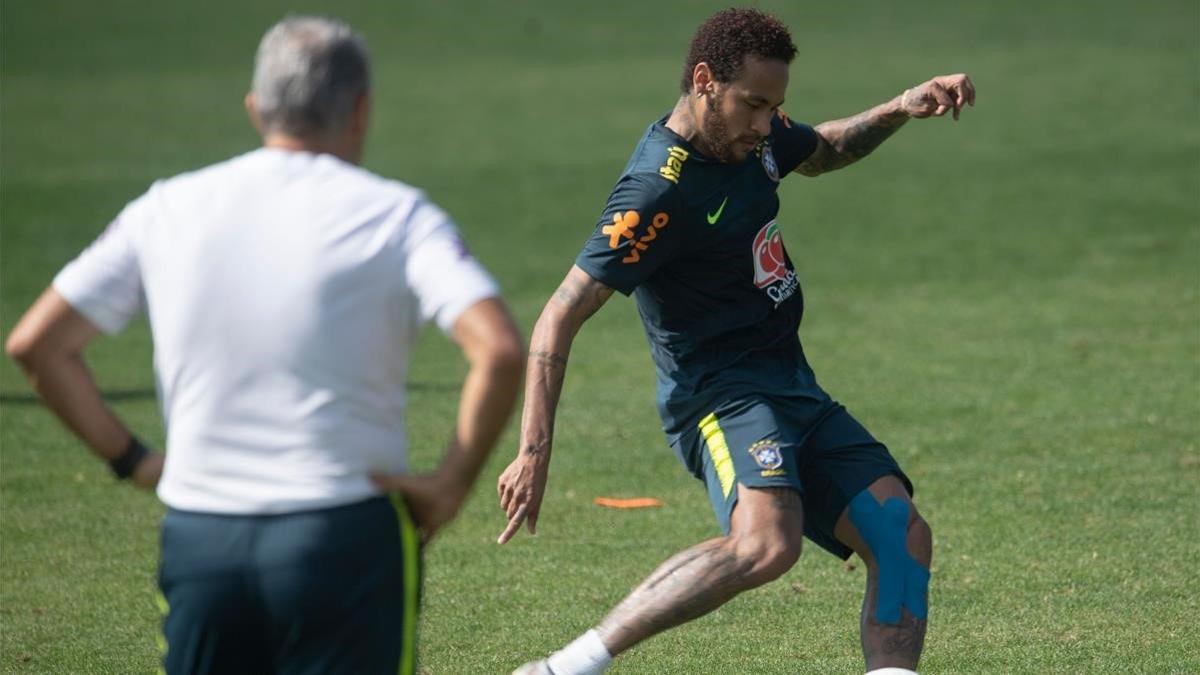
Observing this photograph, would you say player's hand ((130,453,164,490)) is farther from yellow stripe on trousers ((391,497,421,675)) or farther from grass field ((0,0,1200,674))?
grass field ((0,0,1200,674))

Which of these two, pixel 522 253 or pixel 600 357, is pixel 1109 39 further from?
pixel 600 357

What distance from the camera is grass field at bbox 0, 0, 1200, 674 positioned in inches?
271

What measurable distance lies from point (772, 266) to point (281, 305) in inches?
98.6

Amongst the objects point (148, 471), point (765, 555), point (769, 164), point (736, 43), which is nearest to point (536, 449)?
point (765, 555)

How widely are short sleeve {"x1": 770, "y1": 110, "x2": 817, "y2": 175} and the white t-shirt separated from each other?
2.64 m

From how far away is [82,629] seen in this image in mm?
6887

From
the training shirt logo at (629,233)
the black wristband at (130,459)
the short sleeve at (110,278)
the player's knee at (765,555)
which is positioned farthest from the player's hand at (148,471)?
the player's knee at (765,555)

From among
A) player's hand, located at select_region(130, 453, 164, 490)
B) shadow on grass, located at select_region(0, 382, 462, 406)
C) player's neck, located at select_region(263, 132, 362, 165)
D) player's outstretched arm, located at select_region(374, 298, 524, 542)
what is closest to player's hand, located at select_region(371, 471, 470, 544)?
player's outstretched arm, located at select_region(374, 298, 524, 542)

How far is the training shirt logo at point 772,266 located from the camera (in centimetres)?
557

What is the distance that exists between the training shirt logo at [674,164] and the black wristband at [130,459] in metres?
2.18

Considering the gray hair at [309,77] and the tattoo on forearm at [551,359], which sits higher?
the gray hair at [309,77]

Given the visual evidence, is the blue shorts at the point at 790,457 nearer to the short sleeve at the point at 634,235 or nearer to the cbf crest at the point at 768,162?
the short sleeve at the point at 634,235

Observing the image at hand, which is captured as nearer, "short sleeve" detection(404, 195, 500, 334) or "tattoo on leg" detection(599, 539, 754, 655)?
"short sleeve" detection(404, 195, 500, 334)

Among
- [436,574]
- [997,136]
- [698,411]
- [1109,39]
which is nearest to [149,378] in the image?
[436,574]
